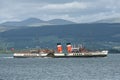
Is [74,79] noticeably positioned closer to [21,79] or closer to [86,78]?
[86,78]

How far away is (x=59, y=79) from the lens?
393ft

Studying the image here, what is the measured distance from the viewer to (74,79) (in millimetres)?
119875

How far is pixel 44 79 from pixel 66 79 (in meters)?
5.36

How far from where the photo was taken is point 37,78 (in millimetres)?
123875

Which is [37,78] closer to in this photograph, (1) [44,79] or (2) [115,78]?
(1) [44,79]

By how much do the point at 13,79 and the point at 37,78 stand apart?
238 inches

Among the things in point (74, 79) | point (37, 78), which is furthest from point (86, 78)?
point (37, 78)

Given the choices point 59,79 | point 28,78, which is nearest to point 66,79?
point 59,79

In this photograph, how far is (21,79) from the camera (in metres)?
122

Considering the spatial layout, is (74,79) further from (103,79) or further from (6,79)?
(6,79)

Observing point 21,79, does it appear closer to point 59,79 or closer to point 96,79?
point 59,79

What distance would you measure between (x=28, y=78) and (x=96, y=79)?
17940mm

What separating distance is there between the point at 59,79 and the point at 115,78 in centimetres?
1342

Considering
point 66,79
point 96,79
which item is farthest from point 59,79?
point 96,79
